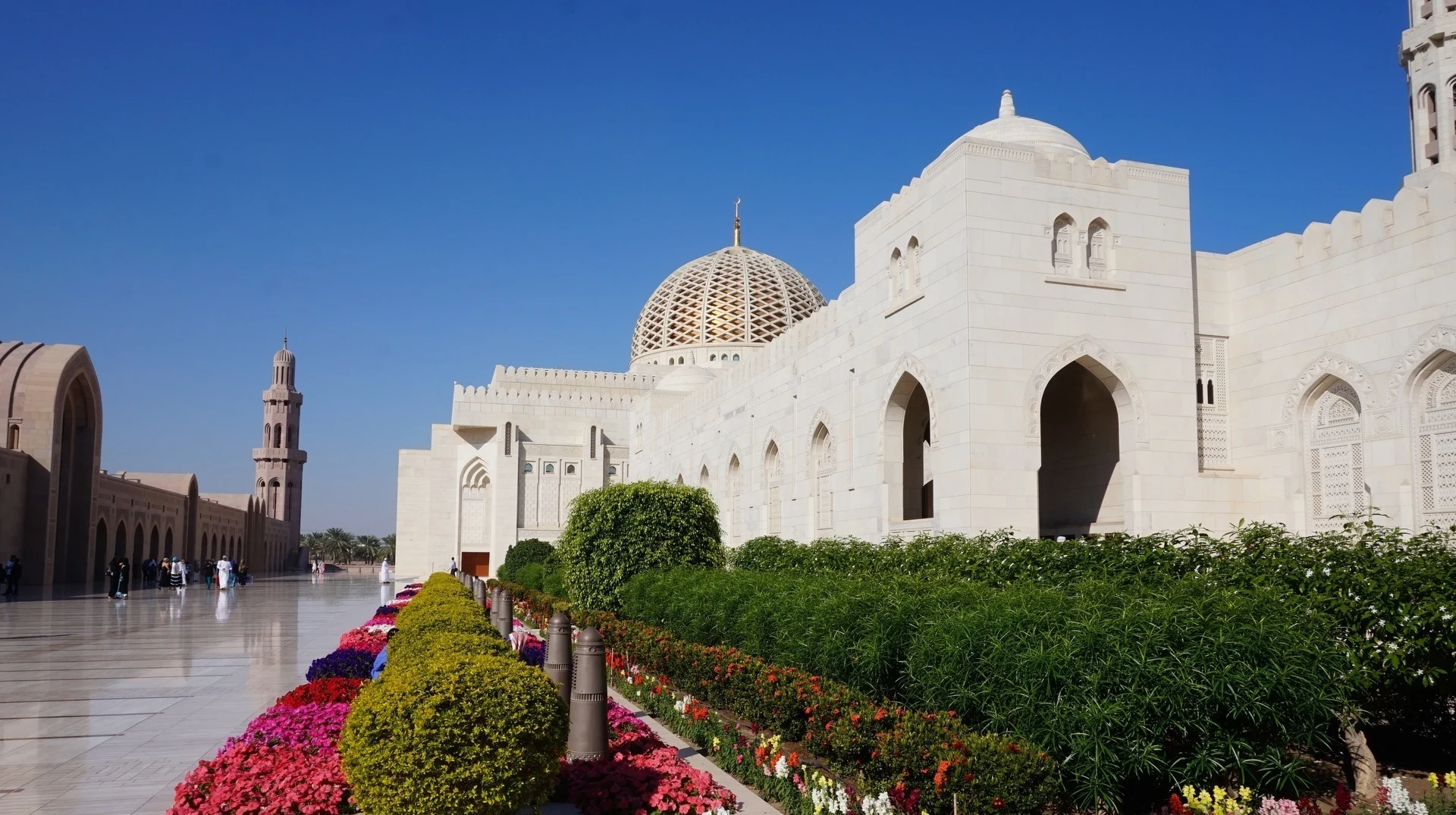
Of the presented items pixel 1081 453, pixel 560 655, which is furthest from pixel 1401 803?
pixel 1081 453

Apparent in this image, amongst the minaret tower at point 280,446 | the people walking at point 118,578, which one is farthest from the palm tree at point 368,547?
the people walking at point 118,578

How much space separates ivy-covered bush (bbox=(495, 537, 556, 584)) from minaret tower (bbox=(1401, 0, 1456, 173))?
58.5 feet

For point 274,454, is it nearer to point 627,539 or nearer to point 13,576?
point 13,576

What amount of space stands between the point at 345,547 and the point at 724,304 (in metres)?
55.4

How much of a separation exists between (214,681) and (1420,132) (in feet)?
61.8

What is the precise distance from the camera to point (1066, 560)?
8.45 metres

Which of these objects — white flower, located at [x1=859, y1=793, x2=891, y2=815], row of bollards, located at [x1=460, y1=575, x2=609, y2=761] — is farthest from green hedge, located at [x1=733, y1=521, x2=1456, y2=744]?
row of bollards, located at [x1=460, y1=575, x2=609, y2=761]

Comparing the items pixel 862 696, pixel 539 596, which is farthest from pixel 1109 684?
pixel 539 596

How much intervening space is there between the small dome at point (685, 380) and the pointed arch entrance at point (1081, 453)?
1901 centimetres

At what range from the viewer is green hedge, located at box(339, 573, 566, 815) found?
3643 mm

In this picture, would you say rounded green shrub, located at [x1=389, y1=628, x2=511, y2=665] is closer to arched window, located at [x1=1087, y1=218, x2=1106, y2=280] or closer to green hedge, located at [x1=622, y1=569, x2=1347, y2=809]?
green hedge, located at [x1=622, y1=569, x2=1347, y2=809]

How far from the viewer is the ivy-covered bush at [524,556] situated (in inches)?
945

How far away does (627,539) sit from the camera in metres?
13.3

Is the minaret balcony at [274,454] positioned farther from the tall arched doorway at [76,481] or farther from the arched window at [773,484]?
the arched window at [773,484]
